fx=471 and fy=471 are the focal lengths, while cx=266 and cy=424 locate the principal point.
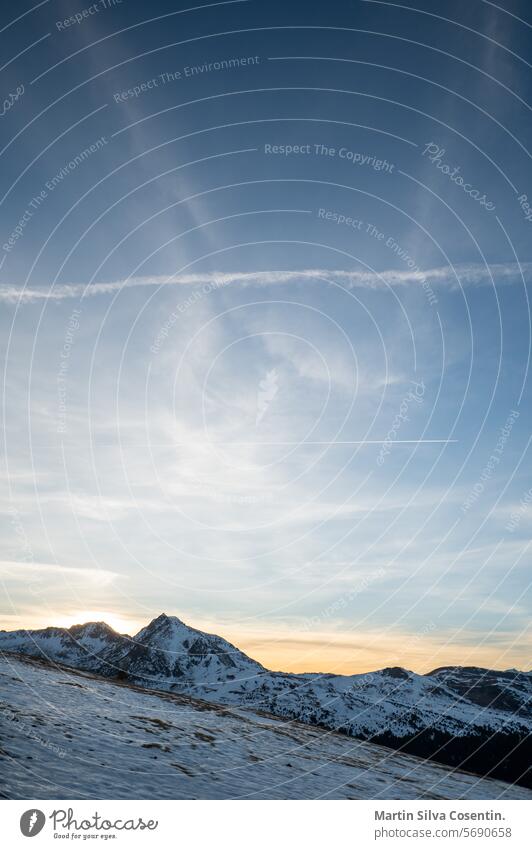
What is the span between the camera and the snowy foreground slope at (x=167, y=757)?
1478 cm

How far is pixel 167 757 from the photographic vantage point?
19.2 metres

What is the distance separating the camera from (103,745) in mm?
18672

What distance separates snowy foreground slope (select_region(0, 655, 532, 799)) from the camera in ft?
48.5
